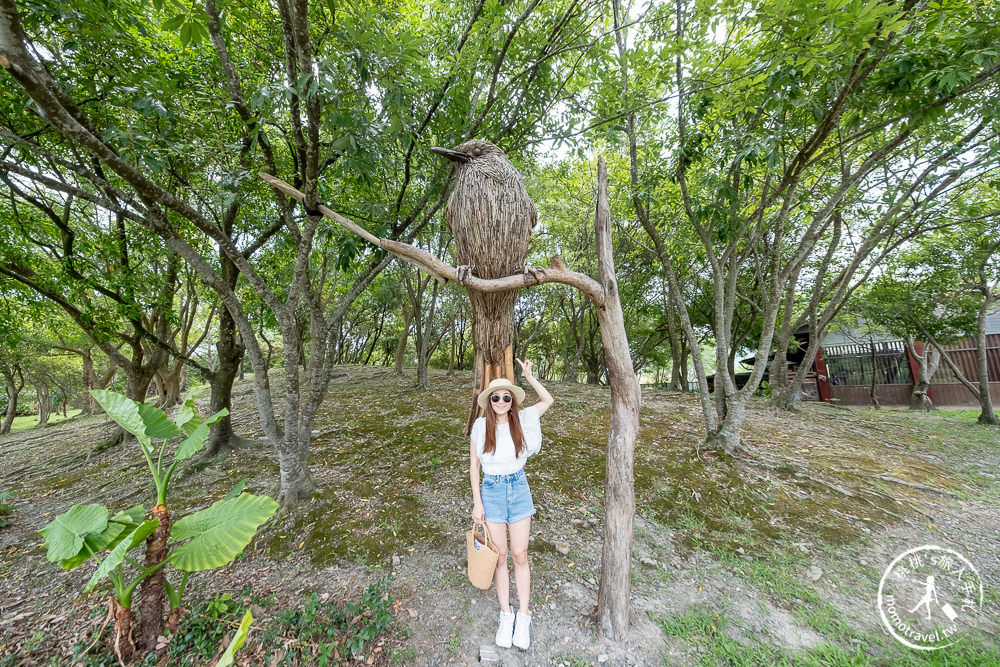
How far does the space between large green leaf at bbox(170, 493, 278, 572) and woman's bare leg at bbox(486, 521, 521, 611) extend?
1245mm

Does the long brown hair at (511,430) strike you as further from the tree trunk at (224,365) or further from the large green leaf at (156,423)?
the tree trunk at (224,365)

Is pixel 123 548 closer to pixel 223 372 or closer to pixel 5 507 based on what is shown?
pixel 223 372

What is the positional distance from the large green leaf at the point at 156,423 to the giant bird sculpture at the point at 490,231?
196 cm

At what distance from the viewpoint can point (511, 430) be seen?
2.31 metres

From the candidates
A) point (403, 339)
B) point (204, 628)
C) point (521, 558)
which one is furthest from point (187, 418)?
point (403, 339)

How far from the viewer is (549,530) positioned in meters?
3.42

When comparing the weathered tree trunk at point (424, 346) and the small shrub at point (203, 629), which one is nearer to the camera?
the small shrub at point (203, 629)

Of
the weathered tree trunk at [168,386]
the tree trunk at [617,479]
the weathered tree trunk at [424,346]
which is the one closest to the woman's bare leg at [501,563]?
the tree trunk at [617,479]

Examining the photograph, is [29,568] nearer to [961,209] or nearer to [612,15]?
[612,15]

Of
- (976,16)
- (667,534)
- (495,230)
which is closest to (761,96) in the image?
(976,16)

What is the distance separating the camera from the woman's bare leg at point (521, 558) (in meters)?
2.26

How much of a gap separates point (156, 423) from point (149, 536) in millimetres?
663

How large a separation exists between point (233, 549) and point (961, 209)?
10724 millimetres

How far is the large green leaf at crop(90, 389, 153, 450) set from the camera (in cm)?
217
